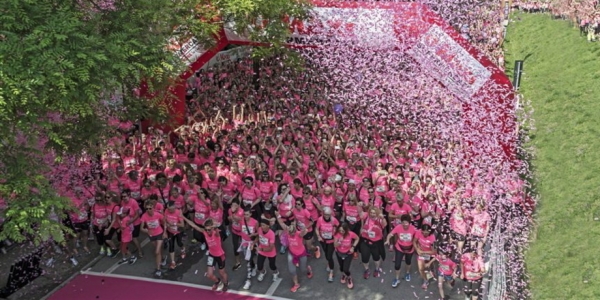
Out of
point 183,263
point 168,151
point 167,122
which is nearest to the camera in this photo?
point 183,263

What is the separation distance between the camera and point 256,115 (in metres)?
15.6

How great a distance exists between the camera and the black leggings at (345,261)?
31.7ft

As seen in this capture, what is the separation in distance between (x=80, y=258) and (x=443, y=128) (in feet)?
28.1

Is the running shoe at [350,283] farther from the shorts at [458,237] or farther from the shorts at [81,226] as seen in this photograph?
the shorts at [81,226]

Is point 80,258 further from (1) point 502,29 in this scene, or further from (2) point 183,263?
(1) point 502,29

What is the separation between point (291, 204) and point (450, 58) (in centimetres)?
536

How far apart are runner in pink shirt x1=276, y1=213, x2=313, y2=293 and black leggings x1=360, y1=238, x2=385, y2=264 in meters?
1.05

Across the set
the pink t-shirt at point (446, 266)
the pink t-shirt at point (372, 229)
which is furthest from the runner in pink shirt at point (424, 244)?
the pink t-shirt at point (372, 229)

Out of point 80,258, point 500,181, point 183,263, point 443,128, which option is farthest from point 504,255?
point 80,258

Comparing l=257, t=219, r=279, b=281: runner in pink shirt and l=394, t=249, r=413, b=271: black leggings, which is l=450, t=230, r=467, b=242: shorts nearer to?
l=394, t=249, r=413, b=271: black leggings

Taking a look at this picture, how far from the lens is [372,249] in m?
9.92

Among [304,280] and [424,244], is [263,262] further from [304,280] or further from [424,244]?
[424,244]

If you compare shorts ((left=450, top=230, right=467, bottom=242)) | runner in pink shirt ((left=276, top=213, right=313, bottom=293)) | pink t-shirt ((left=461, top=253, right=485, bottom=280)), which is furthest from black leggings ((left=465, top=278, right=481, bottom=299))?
runner in pink shirt ((left=276, top=213, right=313, bottom=293))

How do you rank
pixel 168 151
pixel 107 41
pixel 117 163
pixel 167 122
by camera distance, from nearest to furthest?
pixel 107 41 → pixel 117 163 → pixel 168 151 → pixel 167 122
